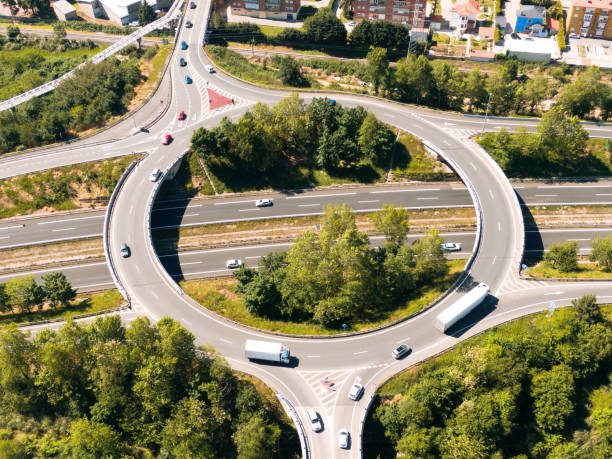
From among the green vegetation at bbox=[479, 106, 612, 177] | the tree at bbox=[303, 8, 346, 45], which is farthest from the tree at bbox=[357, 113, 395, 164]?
the tree at bbox=[303, 8, 346, 45]

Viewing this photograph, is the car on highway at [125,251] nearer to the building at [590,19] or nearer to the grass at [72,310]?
the grass at [72,310]

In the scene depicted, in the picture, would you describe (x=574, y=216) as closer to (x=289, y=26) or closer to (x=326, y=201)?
(x=326, y=201)

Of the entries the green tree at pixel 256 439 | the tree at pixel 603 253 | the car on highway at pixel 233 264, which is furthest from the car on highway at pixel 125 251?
the tree at pixel 603 253

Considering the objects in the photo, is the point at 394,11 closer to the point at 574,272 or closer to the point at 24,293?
the point at 574,272

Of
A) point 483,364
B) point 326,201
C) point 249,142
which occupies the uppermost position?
point 249,142

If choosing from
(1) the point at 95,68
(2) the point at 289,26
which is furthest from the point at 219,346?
(2) the point at 289,26

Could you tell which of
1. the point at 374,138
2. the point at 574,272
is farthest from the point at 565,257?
the point at 374,138

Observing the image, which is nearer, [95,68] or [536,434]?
[536,434]
